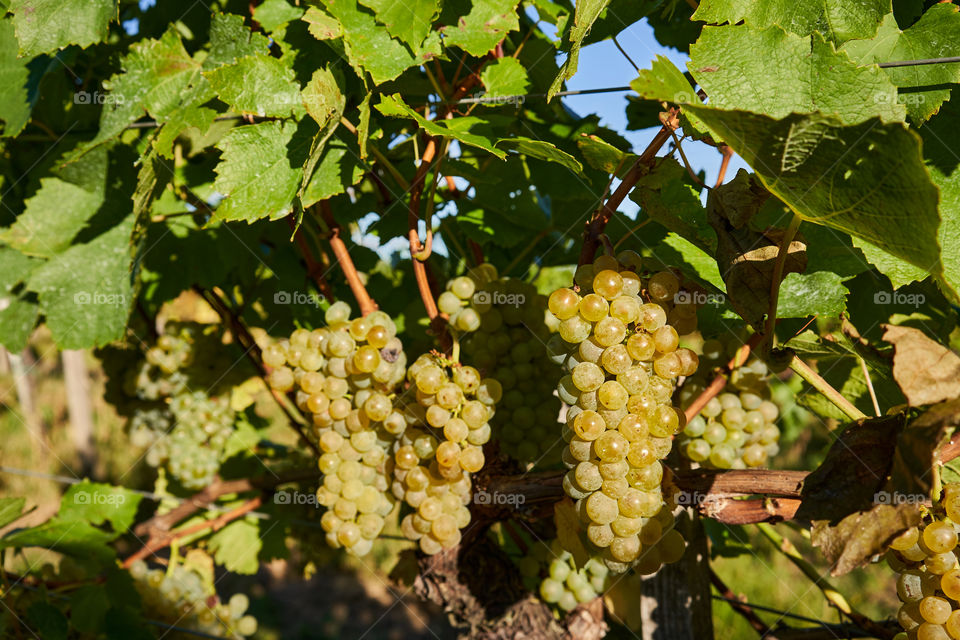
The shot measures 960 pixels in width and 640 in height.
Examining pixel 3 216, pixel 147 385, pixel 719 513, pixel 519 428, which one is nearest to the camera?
pixel 719 513

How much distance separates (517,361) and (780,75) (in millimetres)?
587

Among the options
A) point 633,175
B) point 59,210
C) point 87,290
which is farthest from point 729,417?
point 59,210

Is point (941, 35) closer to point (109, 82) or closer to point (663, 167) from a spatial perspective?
point (663, 167)

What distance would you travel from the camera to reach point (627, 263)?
89 cm

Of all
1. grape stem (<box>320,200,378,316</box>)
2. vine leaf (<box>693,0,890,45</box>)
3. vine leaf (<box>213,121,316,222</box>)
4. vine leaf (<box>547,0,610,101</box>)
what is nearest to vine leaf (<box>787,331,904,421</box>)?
vine leaf (<box>693,0,890,45</box>)

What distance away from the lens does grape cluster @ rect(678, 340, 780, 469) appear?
114cm

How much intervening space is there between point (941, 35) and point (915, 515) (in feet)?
2.07

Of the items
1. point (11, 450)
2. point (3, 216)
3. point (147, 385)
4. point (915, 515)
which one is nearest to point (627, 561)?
point (915, 515)

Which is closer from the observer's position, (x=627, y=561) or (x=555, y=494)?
(x=627, y=561)

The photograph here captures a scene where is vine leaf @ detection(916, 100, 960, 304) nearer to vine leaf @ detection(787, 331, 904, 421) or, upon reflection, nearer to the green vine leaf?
vine leaf @ detection(787, 331, 904, 421)

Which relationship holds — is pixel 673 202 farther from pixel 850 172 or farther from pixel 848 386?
pixel 848 386

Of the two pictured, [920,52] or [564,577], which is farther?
[564,577]

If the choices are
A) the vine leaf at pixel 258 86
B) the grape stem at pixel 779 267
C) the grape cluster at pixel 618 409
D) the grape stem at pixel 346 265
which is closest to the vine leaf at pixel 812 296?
the grape stem at pixel 779 267

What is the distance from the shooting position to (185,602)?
1585mm
